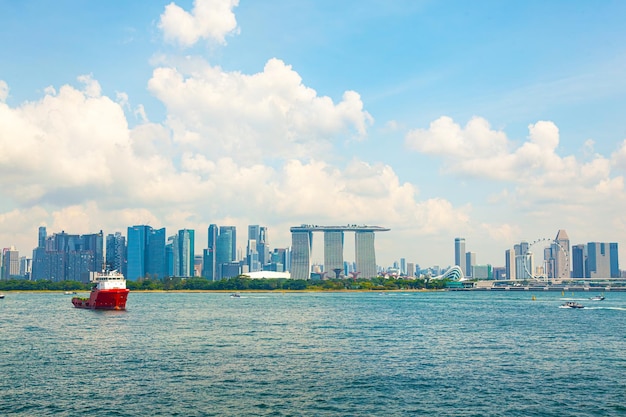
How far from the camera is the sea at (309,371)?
57.2 meters

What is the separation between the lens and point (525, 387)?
66.0m

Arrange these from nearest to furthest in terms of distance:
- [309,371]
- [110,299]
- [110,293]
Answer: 1. [309,371]
2. [110,293]
3. [110,299]

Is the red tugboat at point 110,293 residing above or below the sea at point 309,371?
above

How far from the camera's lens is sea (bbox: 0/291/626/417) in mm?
57156

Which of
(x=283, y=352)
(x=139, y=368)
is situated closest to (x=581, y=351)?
(x=283, y=352)

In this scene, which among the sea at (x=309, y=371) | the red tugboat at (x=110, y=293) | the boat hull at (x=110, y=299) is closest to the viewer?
the sea at (x=309, y=371)

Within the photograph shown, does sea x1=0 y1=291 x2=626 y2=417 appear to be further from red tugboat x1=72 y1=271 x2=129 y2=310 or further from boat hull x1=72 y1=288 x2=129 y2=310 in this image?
red tugboat x1=72 y1=271 x2=129 y2=310

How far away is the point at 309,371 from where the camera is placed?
73875 millimetres

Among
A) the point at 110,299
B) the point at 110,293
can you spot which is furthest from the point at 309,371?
the point at 110,299

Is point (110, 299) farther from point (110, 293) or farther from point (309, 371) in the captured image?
point (309, 371)

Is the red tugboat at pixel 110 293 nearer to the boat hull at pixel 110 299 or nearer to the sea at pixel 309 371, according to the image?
the boat hull at pixel 110 299

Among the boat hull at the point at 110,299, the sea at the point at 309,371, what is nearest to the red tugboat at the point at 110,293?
the boat hull at the point at 110,299

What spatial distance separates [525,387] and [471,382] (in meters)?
5.70

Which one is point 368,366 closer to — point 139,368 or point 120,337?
point 139,368
